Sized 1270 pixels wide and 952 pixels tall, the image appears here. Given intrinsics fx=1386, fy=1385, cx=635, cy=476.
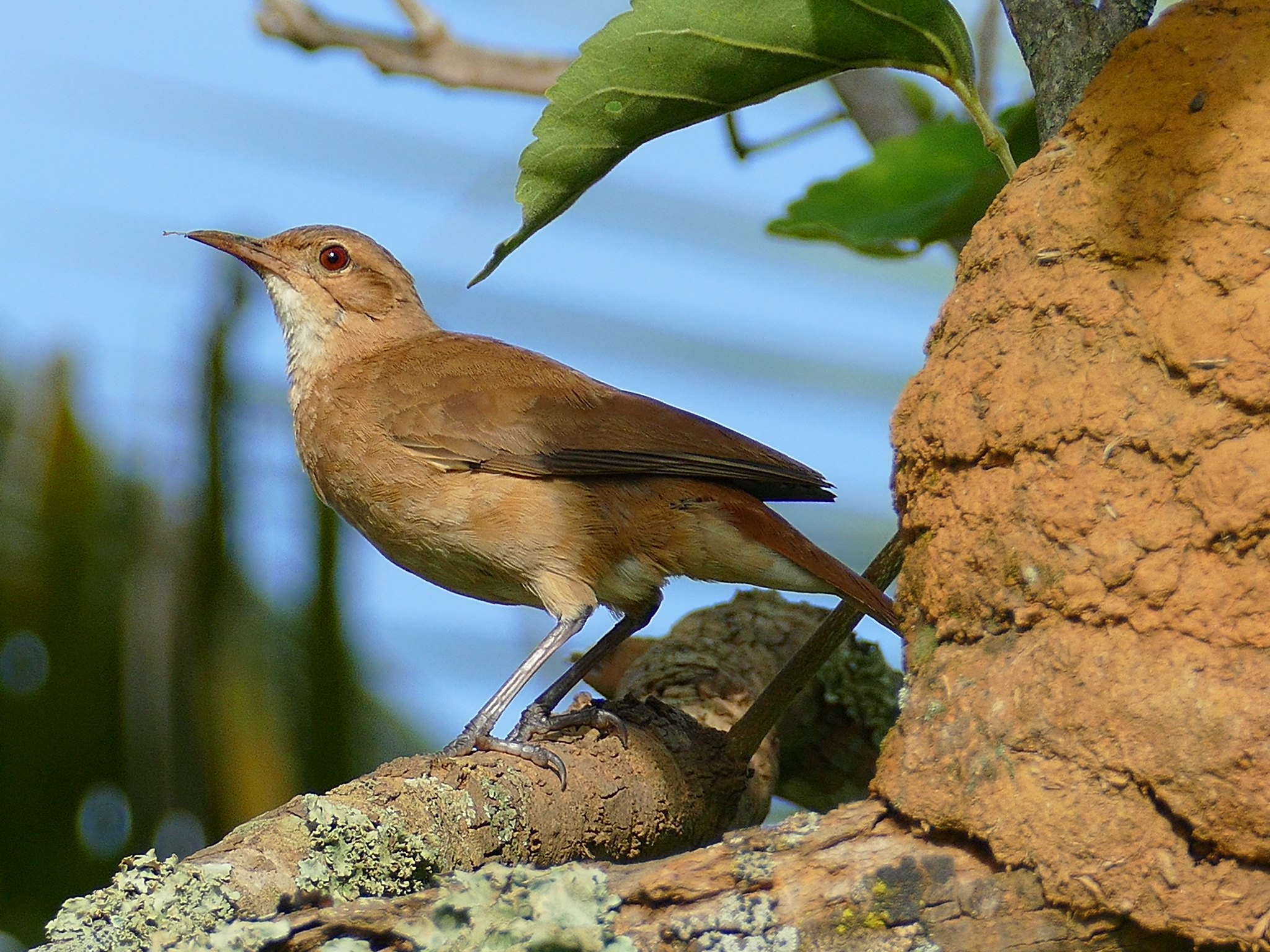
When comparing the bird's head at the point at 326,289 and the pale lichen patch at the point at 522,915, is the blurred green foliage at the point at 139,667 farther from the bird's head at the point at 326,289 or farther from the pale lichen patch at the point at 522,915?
the pale lichen patch at the point at 522,915

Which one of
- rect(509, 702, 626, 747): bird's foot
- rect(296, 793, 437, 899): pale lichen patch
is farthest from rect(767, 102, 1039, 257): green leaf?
rect(296, 793, 437, 899): pale lichen patch

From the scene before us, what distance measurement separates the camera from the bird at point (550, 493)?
418cm

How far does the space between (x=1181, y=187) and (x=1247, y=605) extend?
2.57 feet

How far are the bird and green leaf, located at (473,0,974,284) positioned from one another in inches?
47.8

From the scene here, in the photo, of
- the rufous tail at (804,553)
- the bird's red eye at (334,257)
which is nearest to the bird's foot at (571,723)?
the rufous tail at (804,553)

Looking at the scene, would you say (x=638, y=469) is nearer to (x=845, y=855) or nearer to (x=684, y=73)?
(x=684, y=73)

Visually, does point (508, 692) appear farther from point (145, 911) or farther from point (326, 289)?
point (145, 911)

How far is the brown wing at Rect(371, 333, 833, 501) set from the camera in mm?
4148

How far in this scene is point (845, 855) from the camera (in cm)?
229

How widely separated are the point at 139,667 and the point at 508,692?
6.23ft

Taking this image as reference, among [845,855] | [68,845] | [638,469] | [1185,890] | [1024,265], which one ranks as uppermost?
[1024,265]

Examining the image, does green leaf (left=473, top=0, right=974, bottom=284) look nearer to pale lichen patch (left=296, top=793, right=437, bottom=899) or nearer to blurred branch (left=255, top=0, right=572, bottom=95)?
pale lichen patch (left=296, top=793, right=437, bottom=899)

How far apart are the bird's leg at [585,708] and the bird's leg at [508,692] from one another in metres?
0.08

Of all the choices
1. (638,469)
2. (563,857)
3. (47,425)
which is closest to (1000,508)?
(563,857)
